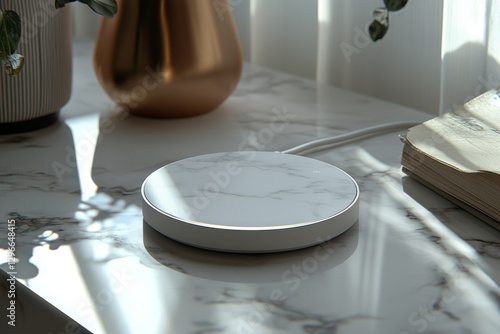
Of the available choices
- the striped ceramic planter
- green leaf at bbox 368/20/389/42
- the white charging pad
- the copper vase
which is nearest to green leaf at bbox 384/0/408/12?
green leaf at bbox 368/20/389/42

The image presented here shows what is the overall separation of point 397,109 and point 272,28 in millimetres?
260

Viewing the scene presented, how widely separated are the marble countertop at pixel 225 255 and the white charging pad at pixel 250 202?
0.06 feet

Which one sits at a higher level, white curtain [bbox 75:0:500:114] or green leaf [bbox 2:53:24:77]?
green leaf [bbox 2:53:24:77]

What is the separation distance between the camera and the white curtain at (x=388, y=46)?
89 centimetres

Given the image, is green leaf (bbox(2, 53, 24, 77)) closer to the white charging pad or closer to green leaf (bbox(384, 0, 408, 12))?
the white charging pad

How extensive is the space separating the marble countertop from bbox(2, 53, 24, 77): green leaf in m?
0.12

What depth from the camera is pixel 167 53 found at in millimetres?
894

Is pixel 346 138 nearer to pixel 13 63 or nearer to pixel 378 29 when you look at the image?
pixel 378 29

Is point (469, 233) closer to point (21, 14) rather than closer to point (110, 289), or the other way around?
point (110, 289)

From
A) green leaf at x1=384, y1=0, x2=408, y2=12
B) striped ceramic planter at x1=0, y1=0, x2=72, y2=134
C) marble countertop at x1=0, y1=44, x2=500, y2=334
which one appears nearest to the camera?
marble countertop at x1=0, y1=44, x2=500, y2=334

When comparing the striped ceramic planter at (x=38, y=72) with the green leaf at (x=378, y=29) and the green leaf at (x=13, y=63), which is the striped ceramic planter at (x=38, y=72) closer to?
the green leaf at (x=13, y=63)

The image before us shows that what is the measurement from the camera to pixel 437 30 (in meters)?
0.94

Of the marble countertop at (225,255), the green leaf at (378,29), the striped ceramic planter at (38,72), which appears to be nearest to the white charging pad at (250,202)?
the marble countertop at (225,255)

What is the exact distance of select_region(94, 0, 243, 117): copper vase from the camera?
35.2 inches
